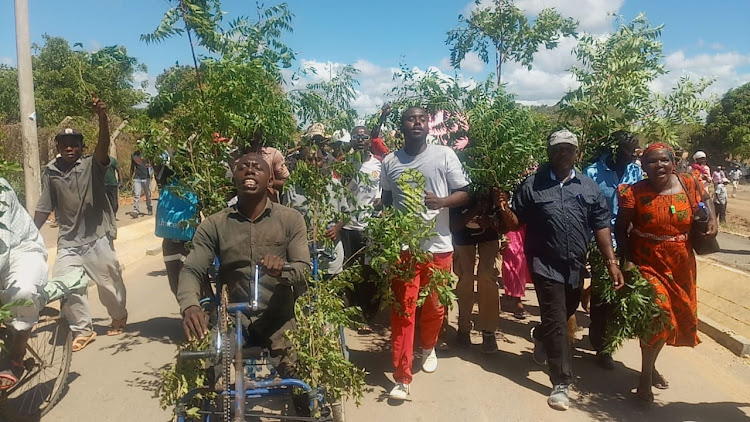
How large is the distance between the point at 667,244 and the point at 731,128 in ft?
127

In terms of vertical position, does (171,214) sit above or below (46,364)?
above

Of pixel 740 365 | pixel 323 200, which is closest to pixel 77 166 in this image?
pixel 323 200

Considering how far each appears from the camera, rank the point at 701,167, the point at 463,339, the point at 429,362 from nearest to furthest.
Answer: the point at 429,362
the point at 463,339
the point at 701,167

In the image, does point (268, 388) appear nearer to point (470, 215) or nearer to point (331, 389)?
point (331, 389)

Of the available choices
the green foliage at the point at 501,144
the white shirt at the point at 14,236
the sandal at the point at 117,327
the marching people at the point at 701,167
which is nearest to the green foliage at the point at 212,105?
the white shirt at the point at 14,236

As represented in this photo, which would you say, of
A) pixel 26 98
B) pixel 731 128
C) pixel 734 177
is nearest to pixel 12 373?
pixel 26 98

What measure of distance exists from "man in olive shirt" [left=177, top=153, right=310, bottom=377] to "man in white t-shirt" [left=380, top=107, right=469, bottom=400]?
3.49 ft

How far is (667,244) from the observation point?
4164mm

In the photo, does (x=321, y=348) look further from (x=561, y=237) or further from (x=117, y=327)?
(x=117, y=327)

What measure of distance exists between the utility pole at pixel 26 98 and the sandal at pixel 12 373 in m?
4.51

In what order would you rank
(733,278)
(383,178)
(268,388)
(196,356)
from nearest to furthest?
(196,356)
(268,388)
(383,178)
(733,278)

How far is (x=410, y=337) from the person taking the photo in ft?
14.1

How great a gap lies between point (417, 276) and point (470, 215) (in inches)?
33.9

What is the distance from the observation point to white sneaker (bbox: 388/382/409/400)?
423 cm
